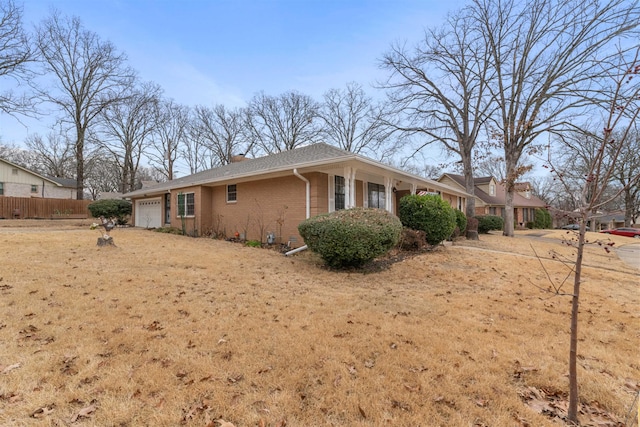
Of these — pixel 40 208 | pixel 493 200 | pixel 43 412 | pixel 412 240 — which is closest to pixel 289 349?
pixel 43 412

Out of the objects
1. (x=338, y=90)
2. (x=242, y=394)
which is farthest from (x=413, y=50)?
(x=242, y=394)

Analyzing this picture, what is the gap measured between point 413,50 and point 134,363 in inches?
868

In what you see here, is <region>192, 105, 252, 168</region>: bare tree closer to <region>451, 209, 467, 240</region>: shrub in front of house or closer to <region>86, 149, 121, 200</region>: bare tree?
<region>86, 149, 121, 200</region>: bare tree

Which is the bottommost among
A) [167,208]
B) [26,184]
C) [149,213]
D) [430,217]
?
[430,217]

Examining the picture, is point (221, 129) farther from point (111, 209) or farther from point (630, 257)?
point (630, 257)

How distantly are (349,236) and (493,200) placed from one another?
30748mm

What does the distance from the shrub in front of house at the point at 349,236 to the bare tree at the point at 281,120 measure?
24.7 metres

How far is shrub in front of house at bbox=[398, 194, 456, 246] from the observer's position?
10.4 meters

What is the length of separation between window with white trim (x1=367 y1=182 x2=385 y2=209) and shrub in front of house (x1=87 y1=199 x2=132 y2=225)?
664 inches

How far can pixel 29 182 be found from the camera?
27438mm

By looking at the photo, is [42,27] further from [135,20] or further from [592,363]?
[592,363]

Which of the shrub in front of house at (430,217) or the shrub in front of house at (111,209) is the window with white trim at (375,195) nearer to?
the shrub in front of house at (430,217)

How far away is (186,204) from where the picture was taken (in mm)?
14680

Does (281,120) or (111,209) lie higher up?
(281,120)
